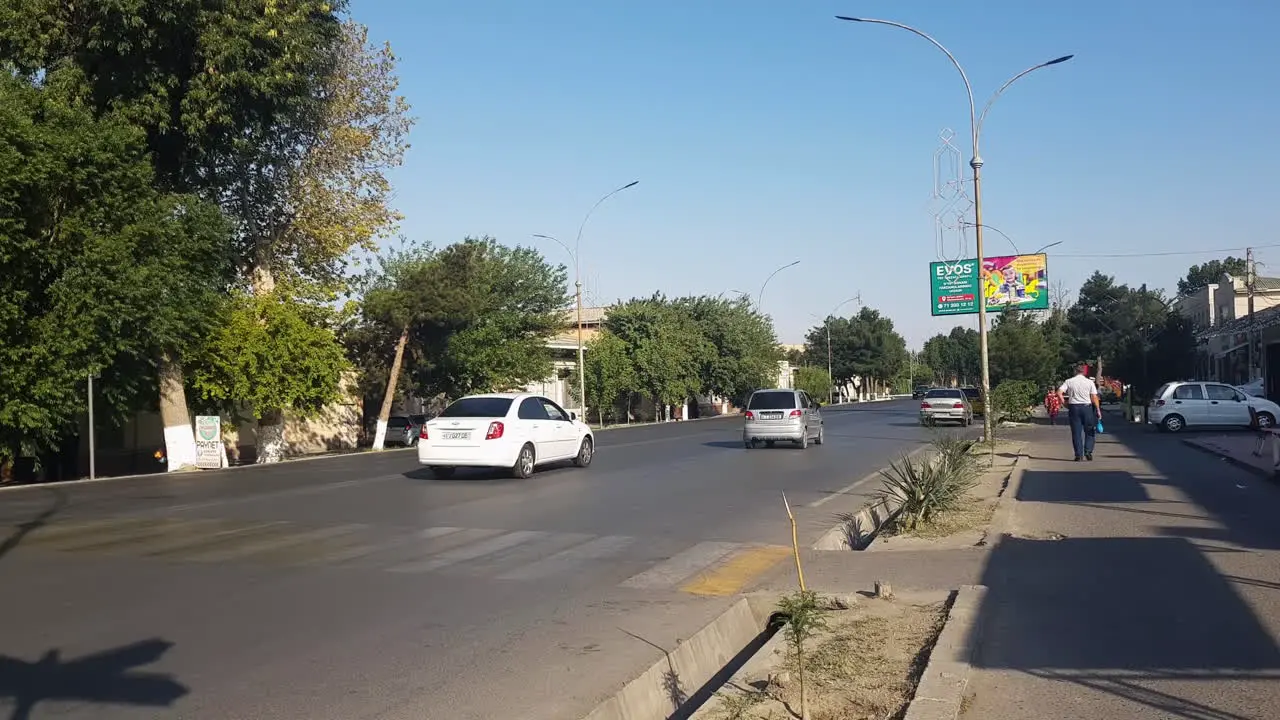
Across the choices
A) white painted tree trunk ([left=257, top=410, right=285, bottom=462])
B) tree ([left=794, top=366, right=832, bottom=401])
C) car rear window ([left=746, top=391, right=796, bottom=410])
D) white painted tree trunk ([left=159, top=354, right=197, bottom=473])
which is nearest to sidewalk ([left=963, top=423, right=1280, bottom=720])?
car rear window ([left=746, top=391, right=796, bottom=410])

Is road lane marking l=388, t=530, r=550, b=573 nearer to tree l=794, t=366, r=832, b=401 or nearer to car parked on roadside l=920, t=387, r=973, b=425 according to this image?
car parked on roadside l=920, t=387, r=973, b=425

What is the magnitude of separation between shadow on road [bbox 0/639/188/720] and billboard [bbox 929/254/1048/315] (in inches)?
1421

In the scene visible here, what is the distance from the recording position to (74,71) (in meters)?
23.6

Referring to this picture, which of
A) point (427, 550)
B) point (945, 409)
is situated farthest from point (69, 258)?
point (945, 409)

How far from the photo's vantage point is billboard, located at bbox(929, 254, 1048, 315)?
38750 millimetres

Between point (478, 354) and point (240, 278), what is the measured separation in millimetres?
11265

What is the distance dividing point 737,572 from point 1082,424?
13.3 meters

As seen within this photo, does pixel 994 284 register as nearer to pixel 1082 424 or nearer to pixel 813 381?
pixel 1082 424

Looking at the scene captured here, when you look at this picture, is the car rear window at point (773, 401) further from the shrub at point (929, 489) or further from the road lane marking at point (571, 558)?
the road lane marking at point (571, 558)

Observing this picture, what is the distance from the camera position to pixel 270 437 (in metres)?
30.7

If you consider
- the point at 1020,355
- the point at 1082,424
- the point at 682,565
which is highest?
the point at 1020,355

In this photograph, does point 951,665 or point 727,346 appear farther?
point 727,346

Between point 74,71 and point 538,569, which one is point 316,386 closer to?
point 74,71

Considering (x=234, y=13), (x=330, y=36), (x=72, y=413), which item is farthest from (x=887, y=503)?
(x=330, y=36)
